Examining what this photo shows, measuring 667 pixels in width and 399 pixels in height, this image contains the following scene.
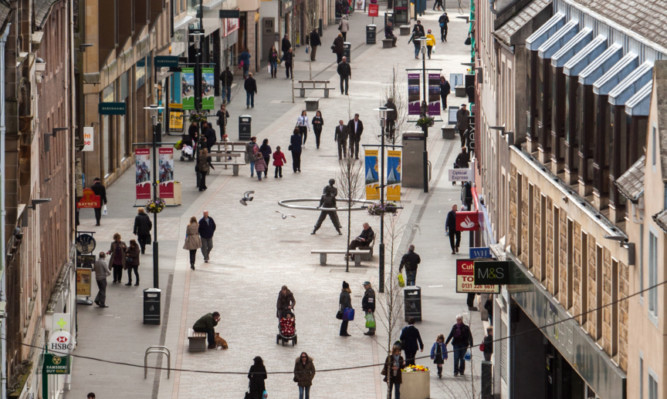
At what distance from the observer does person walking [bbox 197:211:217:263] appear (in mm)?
53375

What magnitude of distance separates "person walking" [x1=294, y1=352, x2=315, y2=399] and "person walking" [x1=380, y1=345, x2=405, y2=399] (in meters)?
1.57

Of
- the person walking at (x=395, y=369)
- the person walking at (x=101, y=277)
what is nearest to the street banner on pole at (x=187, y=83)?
the person walking at (x=101, y=277)

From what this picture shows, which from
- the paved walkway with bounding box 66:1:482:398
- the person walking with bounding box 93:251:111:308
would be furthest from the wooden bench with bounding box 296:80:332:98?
the person walking with bounding box 93:251:111:308

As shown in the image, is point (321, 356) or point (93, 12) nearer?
point (321, 356)

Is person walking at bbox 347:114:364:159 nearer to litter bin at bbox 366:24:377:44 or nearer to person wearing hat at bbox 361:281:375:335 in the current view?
person wearing hat at bbox 361:281:375:335

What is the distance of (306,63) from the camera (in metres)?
99.2

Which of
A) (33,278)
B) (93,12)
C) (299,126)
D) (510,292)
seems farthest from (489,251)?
(299,126)

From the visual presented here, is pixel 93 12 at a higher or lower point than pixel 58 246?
higher

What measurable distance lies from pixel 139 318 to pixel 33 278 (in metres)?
9.64

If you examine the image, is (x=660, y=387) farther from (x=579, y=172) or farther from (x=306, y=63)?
(x=306, y=63)

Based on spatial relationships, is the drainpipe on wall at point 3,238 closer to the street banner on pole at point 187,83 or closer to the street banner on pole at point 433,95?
the street banner on pole at point 433,95

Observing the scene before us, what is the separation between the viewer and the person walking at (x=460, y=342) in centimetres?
4309

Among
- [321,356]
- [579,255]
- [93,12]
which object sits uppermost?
[93,12]

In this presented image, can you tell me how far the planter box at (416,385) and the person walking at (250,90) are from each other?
41933mm
